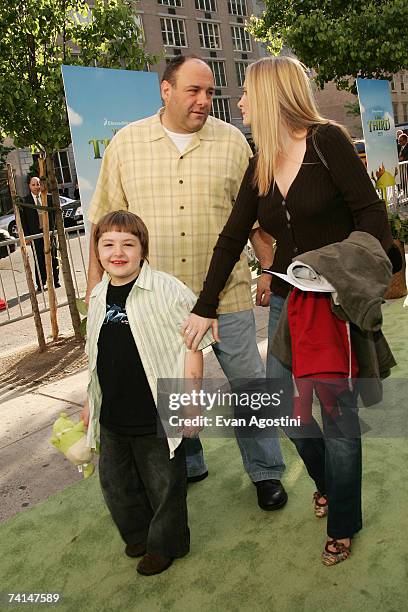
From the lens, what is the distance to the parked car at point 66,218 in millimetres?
19359

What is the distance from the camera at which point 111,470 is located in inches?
98.5

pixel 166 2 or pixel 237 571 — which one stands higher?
pixel 166 2

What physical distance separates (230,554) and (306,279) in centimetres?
124

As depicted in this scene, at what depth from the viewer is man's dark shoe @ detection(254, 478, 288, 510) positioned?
2.85 m

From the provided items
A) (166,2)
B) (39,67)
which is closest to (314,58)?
(39,67)

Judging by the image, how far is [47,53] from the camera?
5699mm

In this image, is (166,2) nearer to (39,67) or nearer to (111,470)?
(39,67)

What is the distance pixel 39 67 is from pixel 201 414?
14.2ft

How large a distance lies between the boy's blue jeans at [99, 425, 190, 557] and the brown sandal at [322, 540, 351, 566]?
21.9 inches

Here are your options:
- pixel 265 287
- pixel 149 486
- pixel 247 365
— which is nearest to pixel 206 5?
pixel 265 287

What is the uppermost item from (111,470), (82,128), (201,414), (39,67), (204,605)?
(39,67)

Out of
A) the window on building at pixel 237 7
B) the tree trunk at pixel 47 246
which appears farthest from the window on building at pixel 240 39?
the tree trunk at pixel 47 246

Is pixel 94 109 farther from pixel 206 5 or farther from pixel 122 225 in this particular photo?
pixel 206 5

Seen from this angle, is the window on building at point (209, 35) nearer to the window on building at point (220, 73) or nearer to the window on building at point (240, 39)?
the window on building at point (220, 73)
